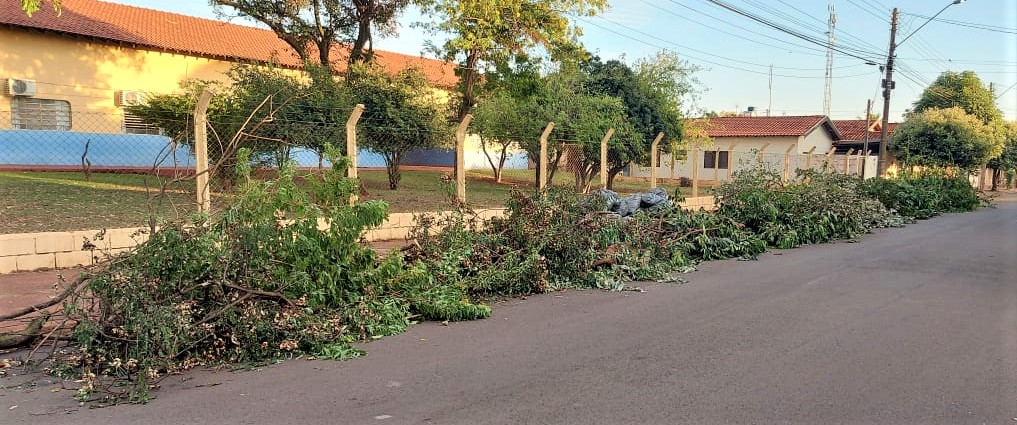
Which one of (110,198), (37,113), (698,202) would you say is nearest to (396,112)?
(110,198)

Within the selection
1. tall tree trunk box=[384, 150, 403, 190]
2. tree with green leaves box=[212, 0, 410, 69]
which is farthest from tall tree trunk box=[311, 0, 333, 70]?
tall tree trunk box=[384, 150, 403, 190]

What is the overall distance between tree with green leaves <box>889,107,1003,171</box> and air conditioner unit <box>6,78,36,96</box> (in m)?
36.6

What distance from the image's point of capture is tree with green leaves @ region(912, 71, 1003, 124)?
41062mm

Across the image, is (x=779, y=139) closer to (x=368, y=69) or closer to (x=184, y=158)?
(x=368, y=69)

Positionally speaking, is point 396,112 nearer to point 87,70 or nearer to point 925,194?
point 87,70

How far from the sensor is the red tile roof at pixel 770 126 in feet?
129

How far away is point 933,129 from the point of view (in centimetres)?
3631

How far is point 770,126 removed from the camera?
4081 cm

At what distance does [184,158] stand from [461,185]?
418 cm

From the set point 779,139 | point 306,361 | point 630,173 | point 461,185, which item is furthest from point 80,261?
point 779,139

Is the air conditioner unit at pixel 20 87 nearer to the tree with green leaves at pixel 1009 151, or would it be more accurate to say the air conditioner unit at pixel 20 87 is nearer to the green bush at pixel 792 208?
the green bush at pixel 792 208

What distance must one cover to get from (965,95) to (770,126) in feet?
38.7

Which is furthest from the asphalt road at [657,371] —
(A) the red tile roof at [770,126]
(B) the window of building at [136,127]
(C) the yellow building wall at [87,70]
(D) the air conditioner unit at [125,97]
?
(A) the red tile roof at [770,126]

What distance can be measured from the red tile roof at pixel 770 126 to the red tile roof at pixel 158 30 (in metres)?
21.0
